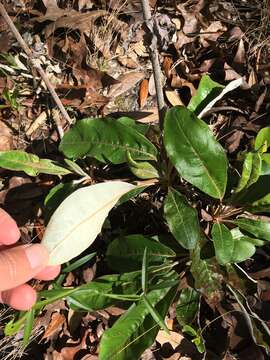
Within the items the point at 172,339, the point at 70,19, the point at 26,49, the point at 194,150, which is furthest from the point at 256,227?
the point at 70,19

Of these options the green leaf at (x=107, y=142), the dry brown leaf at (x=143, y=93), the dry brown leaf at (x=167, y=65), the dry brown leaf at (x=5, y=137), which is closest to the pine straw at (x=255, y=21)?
the dry brown leaf at (x=167, y=65)

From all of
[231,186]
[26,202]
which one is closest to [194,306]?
[231,186]

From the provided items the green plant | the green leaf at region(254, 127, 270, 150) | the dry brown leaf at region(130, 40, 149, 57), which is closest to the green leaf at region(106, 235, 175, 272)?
the green plant

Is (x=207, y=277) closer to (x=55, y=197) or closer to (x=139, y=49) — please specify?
(x=55, y=197)

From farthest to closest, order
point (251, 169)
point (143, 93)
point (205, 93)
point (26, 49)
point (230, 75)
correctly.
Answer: point (143, 93)
point (230, 75)
point (205, 93)
point (26, 49)
point (251, 169)

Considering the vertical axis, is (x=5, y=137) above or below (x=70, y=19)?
below

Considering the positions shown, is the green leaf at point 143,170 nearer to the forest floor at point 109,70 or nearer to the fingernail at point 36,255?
the forest floor at point 109,70

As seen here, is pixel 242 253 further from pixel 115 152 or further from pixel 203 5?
pixel 203 5
